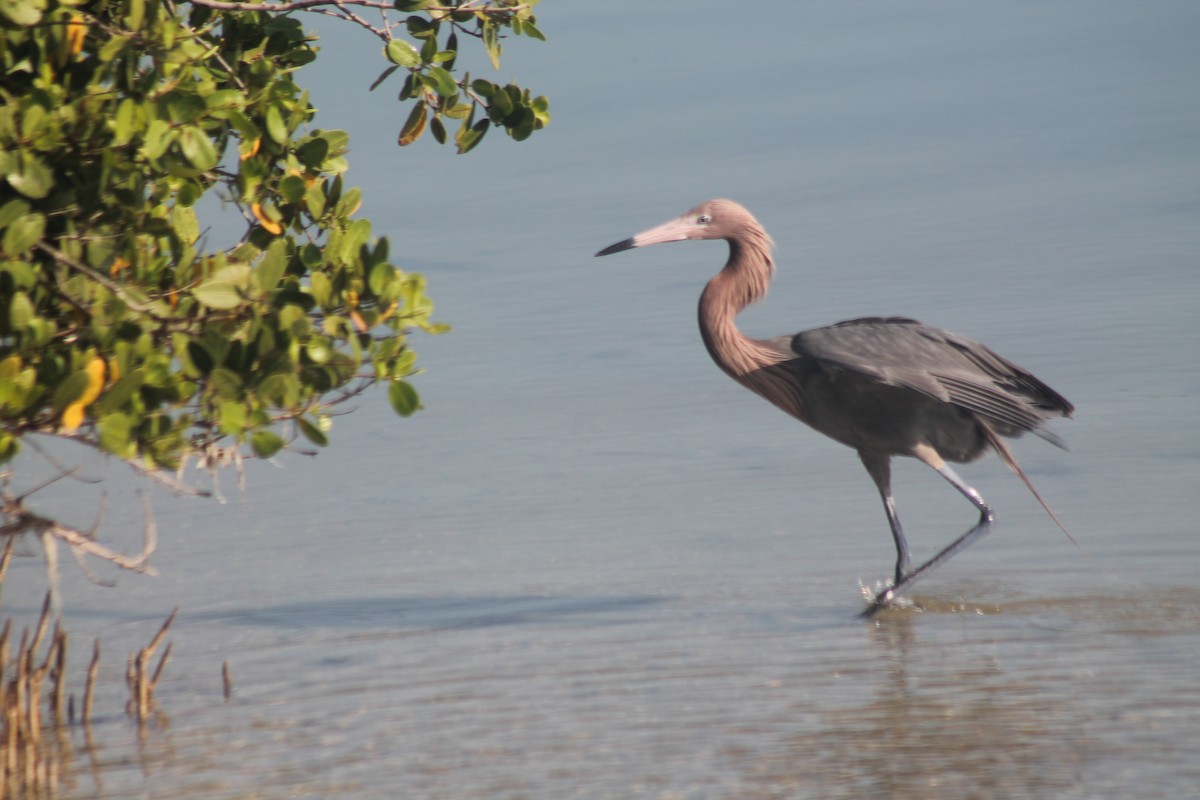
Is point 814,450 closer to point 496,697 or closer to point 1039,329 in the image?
point 1039,329

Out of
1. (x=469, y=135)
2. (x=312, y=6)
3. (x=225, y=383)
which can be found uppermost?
(x=312, y=6)

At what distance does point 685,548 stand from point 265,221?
11.3 ft

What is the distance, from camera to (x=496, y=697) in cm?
564

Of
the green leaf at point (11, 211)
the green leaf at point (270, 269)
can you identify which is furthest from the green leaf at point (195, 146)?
the green leaf at point (11, 211)

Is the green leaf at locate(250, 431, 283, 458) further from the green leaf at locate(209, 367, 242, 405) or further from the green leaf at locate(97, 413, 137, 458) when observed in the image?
the green leaf at locate(97, 413, 137, 458)

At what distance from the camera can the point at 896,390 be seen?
22.0 feet

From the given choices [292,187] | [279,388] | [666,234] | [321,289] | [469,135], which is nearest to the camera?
[279,388]

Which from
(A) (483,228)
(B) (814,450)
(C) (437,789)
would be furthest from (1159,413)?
(A) (483,228)

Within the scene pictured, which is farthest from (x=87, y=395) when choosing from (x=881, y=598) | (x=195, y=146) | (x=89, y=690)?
(x=881, y=598)

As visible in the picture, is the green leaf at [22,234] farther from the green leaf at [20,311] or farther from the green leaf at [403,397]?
the green leaf at [403,397]

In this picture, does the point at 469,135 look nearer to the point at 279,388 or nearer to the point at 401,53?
the point at 401,53

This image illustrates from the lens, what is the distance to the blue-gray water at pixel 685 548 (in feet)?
16.6

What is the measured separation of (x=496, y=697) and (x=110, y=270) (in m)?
2.15

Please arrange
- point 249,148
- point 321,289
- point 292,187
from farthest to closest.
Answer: point 292,187 < point 249,148 < point 321,289
